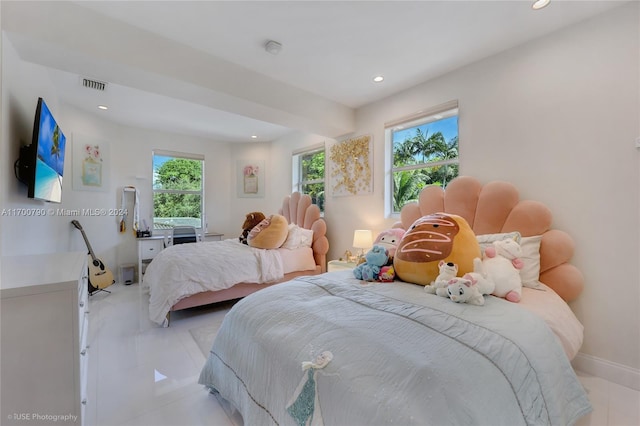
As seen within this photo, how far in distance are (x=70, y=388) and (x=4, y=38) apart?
2119 millimetres

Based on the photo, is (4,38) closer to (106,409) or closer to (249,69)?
(249,69)

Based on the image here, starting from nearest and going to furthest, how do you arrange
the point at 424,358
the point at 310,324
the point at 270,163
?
1. the point at 424,358
2. the point at 310,324
3. the point at 270,163

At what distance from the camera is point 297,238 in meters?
3.65

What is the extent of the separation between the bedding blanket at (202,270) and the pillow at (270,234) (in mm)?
101

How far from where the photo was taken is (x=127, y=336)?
2.44 metres

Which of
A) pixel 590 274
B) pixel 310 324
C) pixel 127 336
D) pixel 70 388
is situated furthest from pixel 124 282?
pixel 590 274

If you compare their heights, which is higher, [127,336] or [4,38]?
[4,38]

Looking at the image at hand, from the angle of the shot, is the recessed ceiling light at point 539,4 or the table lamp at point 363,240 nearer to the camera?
the recessed ceiling light at point 539,4

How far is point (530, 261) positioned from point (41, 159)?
3.61 meters

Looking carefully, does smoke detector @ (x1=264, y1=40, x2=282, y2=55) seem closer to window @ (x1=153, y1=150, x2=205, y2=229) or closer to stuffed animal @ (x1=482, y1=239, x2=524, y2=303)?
stuffed animal @ (x1=482, y1=239, x2=524, y2=303)

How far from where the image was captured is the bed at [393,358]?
825 mm

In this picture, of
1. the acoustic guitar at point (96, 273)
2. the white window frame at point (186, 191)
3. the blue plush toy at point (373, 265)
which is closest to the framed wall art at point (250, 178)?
the white window frame at point (186, 191)

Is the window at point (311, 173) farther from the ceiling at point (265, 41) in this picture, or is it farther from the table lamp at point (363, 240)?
the ceiling at point (265, 41)

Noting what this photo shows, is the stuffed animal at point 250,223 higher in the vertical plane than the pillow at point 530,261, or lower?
higher
